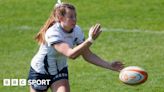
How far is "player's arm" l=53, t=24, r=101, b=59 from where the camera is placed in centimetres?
870

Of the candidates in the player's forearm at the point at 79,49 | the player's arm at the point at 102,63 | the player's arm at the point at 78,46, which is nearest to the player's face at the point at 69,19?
the player's arm at the point at 78,46

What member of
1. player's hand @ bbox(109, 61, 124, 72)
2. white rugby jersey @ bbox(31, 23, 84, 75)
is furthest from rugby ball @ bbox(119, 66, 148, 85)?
white rugby jersey @ bbox(31, 23, 84, 75)

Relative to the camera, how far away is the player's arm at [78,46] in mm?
8703

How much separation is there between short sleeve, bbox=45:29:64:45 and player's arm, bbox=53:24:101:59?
6 centimetres

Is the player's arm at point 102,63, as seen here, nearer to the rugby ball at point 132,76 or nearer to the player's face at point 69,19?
the rugby ball at point 132,76

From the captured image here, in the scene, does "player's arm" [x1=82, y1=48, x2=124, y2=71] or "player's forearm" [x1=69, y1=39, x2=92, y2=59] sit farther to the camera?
"player's arm" [x1=82, y1=48, x2=124, y2=71]

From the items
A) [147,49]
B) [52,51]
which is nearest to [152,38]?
[147,49]

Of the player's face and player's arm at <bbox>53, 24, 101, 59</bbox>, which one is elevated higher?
the player's face

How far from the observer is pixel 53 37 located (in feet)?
30.4

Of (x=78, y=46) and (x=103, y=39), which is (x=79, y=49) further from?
(x=103, y=39)

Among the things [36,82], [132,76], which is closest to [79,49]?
[36,82]

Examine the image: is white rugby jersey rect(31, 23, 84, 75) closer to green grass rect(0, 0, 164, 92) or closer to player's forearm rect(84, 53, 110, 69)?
player's forearm rect(84, 53, 110, 69)

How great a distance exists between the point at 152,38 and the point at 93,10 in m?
3.89

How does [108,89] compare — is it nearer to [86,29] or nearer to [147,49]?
[147,49]
